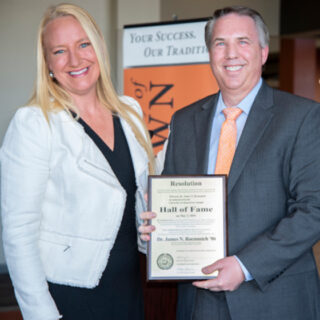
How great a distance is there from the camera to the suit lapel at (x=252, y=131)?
179 cm

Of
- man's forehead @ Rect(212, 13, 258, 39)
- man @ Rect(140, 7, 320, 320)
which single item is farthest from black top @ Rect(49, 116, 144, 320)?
man's forehead @ Rect(212, 13, 258, 39)

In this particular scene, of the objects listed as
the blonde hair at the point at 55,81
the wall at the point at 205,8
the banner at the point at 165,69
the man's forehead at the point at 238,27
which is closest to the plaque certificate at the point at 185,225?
the blonde hair at the point at 55,81

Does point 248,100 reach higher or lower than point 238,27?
lower

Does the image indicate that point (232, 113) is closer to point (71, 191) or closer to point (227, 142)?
point (227, 142)

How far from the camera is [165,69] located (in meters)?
4.70

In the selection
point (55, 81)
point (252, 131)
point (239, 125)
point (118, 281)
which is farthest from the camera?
point (55, 81)

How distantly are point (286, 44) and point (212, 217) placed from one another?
7.24 metres

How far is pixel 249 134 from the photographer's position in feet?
6.01

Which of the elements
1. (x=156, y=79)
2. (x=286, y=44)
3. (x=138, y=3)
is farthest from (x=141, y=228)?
(x=286, y=44)

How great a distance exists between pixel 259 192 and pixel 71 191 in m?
0.72

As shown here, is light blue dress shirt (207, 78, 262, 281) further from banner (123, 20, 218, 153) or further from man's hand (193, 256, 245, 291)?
banner (123, 20, 218, 153)

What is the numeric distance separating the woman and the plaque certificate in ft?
0.74

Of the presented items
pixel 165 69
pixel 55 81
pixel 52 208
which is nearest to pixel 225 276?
pixel 52 208

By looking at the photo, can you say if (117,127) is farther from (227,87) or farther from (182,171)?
(227,87)
